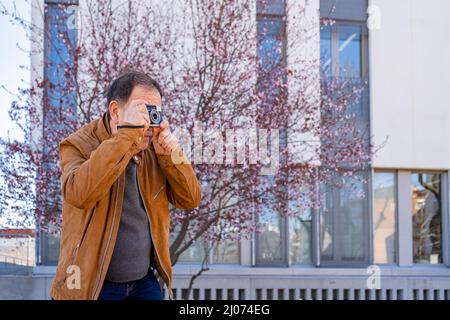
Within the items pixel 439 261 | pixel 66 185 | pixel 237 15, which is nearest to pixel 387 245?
pixel 439 261

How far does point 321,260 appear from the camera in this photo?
8.14 metres

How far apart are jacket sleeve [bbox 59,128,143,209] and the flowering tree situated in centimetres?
261

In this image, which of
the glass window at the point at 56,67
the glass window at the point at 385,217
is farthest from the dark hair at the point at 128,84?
the glass window at the point at 385,217

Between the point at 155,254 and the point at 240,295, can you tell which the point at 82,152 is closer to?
the point at 155,254

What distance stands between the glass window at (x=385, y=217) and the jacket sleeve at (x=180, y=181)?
21.6 feet

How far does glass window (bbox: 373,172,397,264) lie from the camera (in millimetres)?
8398

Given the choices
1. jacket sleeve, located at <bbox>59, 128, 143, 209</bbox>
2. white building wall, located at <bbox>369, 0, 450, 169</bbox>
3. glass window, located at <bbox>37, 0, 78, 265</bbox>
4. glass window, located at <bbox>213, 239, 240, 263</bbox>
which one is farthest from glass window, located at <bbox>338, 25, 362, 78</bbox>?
jacket sleeve, located at <bbox>59, 128, 143, 209</bbox>

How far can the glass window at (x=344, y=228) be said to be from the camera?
26.7 ft

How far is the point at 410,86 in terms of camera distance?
8.20 meters

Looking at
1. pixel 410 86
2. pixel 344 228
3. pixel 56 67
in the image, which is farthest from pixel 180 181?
pixel 410 86

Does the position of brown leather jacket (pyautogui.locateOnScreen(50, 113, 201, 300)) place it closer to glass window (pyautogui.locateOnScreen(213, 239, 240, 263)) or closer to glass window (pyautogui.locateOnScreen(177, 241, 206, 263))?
glass window (pyautogui.locateOnScreen(177, 241, 206, 263))

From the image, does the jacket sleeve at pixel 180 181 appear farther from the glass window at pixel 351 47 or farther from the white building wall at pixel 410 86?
the glass window at pixel 351 47

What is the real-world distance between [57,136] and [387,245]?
557 centimetres

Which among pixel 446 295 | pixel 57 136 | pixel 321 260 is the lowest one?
pixel 446 295
